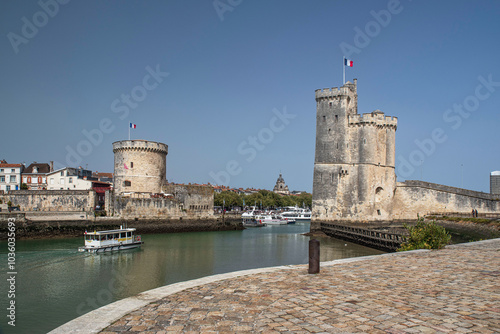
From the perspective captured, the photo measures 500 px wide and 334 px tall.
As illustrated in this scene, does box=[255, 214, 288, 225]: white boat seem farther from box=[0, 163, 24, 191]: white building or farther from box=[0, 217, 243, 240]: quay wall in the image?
box=[0, 163, 24, 191]: white building

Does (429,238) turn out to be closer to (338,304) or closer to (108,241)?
(338,304)

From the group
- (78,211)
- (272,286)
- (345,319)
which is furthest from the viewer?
(78,211)

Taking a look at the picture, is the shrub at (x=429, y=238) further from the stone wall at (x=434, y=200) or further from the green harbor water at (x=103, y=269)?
the stone wall at (x=434, y=200)

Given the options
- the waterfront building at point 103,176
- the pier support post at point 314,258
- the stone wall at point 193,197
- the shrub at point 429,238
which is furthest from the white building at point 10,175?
the pier support post at point 314,258

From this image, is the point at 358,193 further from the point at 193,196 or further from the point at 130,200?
the point at 130,200

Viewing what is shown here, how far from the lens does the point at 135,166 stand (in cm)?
4397

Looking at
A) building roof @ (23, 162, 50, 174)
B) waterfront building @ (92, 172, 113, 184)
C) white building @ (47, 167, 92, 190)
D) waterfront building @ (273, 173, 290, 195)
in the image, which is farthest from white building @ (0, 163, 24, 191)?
waterfront building @ (273, 173, 290, 195)

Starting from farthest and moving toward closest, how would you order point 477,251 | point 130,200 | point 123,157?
point 123,157 < point 130,200 < point 477,251

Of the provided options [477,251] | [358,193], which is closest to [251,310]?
[477,251]

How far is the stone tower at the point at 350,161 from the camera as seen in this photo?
3881 centimetres

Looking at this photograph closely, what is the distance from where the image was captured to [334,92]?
39250 mm

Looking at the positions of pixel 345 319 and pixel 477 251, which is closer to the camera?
pixel 345 319

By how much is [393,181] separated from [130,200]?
28090 millimetres

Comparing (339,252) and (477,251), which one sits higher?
(477,251)
